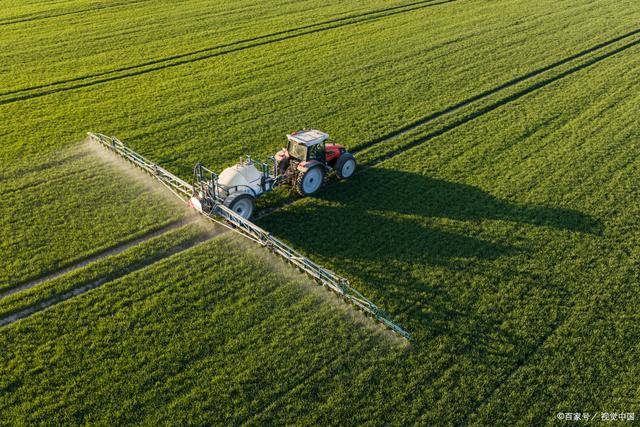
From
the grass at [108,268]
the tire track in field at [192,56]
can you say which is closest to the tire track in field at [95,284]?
the grass at [108,268]

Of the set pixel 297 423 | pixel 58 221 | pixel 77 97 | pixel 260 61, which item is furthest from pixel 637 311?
pixel 77 97

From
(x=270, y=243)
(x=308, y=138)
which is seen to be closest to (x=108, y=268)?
(x=270, y=243)

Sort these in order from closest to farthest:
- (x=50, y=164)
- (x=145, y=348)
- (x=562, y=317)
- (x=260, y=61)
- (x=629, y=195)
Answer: (x=145, y=348)
(x=562, y=317)
(x=629, y=195)
(x=50, y=164)
(x=260, y=61)

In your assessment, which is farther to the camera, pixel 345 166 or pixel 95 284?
pixel 345 166

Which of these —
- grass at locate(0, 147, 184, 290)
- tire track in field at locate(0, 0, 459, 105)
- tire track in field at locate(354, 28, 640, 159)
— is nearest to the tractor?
grass at locate(0, 147, 184, 290)

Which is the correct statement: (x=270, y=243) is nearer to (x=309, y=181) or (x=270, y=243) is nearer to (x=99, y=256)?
(x=309, y=181)

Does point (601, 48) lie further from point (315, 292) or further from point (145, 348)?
point (145, 348)
